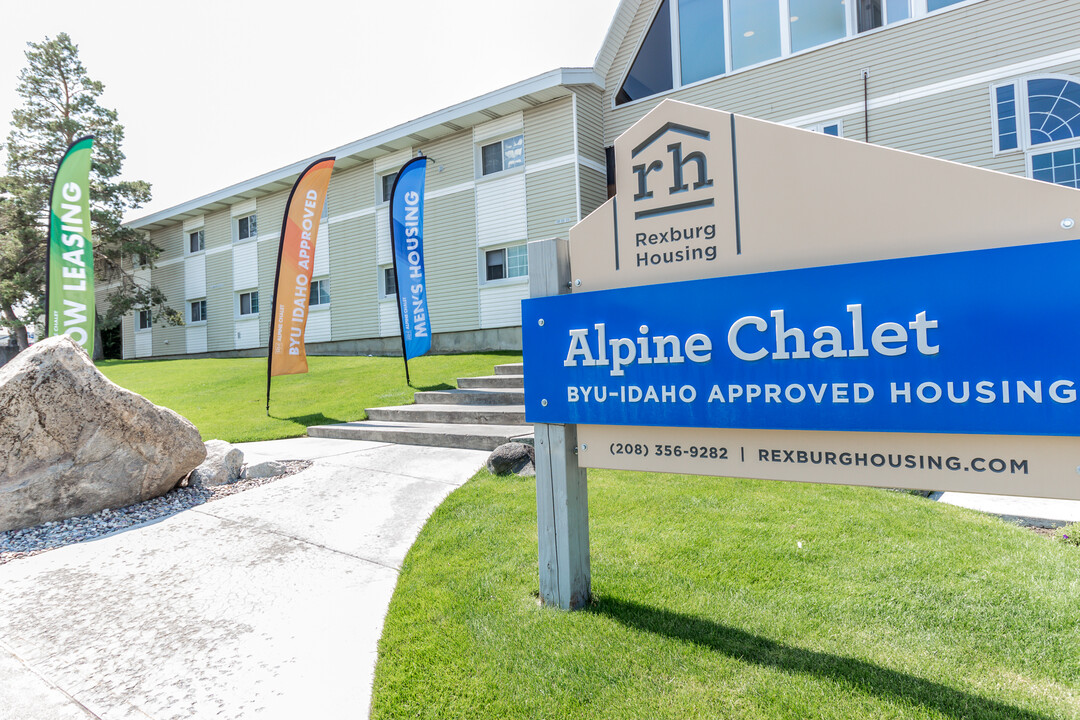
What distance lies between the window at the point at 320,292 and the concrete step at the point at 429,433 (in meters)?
12.8

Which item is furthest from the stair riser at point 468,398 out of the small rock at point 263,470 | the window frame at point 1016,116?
the window frame at point 1016,116

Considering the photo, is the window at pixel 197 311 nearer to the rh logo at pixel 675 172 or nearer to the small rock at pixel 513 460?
the small rock at pixel 513 460

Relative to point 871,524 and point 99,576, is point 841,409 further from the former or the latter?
point 99,576

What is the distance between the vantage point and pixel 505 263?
16562 millimetres

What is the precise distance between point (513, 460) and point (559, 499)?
259 cm

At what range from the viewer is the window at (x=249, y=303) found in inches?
910

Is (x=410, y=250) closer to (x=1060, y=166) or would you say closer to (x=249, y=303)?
(x=1060, y=166)

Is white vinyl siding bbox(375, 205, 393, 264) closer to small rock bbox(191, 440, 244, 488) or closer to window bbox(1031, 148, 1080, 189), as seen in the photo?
small rock bbox(191, 440, 244, 488)

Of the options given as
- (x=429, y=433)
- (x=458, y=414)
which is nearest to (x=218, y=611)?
(x=429, y=433)

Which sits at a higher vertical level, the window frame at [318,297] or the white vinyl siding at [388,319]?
the window frame at [318,297]

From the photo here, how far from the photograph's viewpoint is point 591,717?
7.00 ft

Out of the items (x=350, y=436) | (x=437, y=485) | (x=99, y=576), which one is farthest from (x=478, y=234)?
(x=99, y=576)

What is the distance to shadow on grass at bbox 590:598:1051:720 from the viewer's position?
6.82 ft

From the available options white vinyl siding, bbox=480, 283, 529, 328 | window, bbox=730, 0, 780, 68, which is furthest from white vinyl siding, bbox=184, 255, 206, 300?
window, bbox=730, 0, 780, 68
